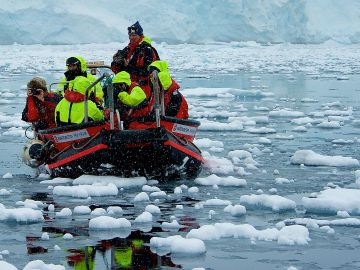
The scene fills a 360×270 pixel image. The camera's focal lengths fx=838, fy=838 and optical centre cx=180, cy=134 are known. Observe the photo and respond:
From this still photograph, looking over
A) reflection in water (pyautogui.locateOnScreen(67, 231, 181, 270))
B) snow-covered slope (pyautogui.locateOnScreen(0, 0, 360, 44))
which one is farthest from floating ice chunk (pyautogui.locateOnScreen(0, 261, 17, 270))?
snow-covered slope (pyautogui.locateOnScreen(0, 0, 360, 44))

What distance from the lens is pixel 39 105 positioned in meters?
8.52

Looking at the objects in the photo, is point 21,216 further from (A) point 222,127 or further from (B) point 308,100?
(B) point 308,100

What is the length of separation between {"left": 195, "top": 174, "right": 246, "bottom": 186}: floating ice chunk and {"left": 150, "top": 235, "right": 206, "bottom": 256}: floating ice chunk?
99.5 inches

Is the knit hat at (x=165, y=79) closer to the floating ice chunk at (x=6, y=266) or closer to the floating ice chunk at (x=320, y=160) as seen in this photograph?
the floating ice chunk at (x=320, y=160)

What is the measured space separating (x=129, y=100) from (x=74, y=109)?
0.56 m

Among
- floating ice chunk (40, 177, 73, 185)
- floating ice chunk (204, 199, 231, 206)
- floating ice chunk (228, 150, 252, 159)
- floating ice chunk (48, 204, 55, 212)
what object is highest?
floating ice chunk (228, 150, 252, 159)

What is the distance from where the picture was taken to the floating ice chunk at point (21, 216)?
5809 millimetres

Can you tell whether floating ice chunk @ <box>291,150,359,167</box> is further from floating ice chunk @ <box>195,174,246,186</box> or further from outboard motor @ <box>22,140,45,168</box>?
outboard motor @ <box>22,140,45,168</box>

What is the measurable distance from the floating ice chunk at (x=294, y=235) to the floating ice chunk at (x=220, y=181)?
7.07 ft

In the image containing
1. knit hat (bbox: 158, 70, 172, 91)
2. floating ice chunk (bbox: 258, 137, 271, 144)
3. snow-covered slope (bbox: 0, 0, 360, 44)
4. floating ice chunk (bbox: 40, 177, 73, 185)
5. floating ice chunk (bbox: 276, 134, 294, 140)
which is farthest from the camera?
snow-covered slope (bbox: 0, 0, 360, 44)

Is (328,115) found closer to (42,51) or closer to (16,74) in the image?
(16,74)

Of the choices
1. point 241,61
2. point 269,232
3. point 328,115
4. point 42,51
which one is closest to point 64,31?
point 42,51

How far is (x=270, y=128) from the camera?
41.2ft

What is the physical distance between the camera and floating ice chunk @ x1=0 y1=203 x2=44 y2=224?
581cm
